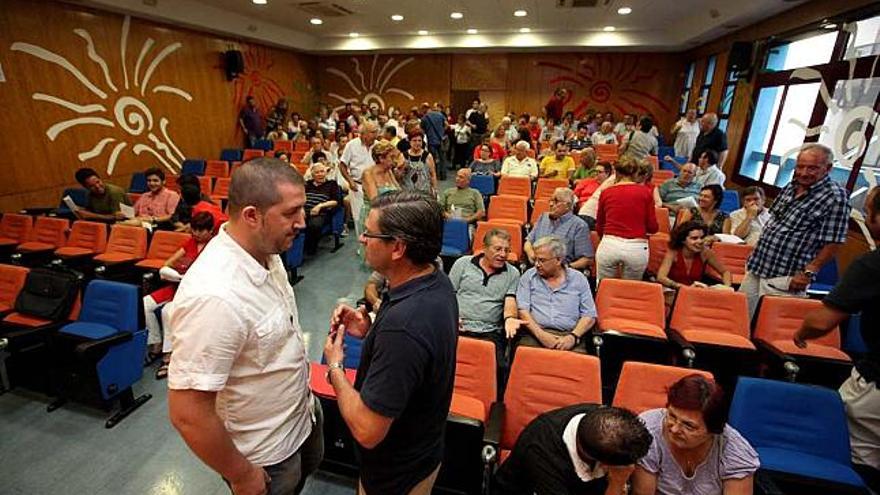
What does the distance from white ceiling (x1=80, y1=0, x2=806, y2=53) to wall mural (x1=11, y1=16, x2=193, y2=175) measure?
75 cm

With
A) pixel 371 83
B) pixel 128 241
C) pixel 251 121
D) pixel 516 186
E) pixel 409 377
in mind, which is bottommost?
pixel 128 241

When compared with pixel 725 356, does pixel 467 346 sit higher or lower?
higher

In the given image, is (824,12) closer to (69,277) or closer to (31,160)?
(69,277)

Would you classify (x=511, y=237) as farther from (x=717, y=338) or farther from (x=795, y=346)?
(x=795, y=346)

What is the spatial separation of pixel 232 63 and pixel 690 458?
10639 millimetres

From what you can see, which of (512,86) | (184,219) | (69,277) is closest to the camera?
(69,277)

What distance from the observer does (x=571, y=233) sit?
346 centimetres

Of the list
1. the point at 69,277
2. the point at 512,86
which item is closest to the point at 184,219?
the point at 69,277

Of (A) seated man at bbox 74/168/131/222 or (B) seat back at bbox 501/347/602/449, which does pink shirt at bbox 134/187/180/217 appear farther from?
(B) seat back at bbox 501/347/602/449

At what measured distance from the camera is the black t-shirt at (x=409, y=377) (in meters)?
0.95

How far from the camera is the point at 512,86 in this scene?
11945 millimetres

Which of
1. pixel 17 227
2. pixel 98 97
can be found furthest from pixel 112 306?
pixel 98 97

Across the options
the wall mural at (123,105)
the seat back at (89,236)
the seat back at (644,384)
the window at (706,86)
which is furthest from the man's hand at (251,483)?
the window at (706,86)

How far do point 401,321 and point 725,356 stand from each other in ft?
8.15
